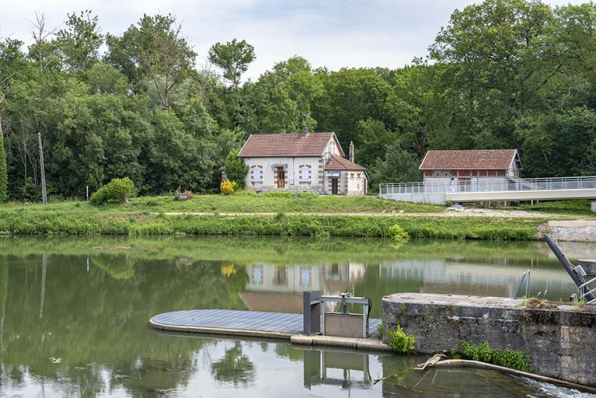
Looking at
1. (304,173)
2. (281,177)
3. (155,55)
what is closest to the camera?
(304,173)

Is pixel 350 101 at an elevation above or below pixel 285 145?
above

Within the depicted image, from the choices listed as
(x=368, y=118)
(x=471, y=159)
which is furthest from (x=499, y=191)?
(x=368, y=118)

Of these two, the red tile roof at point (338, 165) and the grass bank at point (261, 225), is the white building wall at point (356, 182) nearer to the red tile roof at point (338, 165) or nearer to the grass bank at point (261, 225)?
the red tile roof at point (338, 165)

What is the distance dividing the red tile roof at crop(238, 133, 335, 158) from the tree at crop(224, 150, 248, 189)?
1.98 feet

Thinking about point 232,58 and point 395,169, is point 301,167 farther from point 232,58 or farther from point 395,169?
point 232,58

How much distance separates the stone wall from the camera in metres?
11.9

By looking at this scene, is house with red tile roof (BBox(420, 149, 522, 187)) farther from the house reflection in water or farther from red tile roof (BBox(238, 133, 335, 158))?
the house reflection in water

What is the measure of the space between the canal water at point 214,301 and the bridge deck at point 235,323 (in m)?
0.39

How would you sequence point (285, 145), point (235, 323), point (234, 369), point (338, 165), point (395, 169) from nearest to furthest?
1. point (234, 369)
2. point (235, 323)
3. point (338, 165)
4. point (285, 145)
5. point (395, 169)

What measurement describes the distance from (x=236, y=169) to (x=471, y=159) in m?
18.4

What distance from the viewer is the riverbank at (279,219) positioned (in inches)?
1586

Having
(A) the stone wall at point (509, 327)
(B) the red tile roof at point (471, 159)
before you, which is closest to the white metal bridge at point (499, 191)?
(B) the red tile roof at point (471, 159)

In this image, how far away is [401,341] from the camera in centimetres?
1352

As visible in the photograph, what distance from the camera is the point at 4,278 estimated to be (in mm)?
25516
